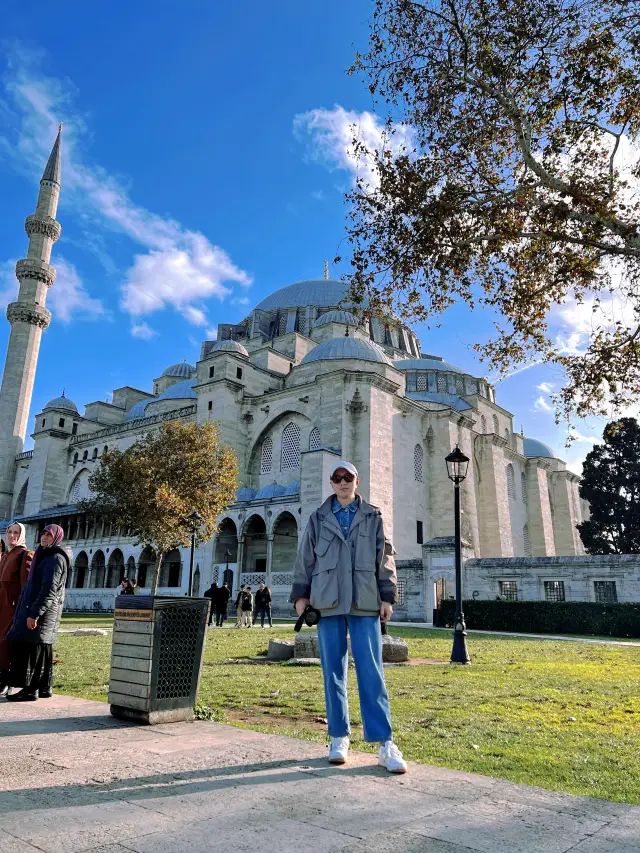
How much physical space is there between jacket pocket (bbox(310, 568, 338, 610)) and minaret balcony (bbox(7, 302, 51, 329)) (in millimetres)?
49181

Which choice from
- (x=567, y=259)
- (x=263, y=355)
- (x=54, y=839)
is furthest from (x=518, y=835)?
(x=263, y=355)

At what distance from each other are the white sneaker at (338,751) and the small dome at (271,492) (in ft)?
101

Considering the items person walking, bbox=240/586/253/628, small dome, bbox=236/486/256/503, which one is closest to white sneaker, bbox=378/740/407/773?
person walking, bbox=240/586/253/628

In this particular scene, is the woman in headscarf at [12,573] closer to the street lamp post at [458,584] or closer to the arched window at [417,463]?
the street lamp post at [458,584]

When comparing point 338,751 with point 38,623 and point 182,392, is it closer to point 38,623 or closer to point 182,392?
point 38,623

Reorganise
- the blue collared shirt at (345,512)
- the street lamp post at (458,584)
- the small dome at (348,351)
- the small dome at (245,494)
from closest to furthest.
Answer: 1. the blue collared shirt at (345,512)
2. the street lamp post at (458,584)
3. the small dome at (245,494)
4. the small dome at (348,351)

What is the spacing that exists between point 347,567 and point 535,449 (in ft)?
181

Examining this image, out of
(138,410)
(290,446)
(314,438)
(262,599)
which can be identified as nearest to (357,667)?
(262,599)

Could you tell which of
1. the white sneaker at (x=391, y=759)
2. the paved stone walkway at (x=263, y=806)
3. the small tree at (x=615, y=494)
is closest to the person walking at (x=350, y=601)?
the white sneaker at (x=391, y=759)

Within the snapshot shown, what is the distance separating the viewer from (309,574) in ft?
13.2

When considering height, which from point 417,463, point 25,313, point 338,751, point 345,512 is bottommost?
point 338,751

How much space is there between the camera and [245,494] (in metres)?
36.4

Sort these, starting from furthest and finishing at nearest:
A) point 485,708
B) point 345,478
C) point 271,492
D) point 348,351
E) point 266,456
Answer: point 266,456 → point 348,351 → point 271,492 → point 485,708 → point 345,478

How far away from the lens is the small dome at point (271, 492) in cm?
3466
